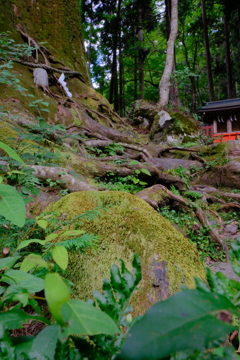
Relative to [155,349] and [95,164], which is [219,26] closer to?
[95,164]

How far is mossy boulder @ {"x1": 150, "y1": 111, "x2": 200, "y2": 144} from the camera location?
8.24m

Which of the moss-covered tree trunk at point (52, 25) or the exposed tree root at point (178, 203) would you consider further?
the moss-covered tree trunk at point (52, 25)

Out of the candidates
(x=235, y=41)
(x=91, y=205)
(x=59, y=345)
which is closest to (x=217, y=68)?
(x=235, y=41)

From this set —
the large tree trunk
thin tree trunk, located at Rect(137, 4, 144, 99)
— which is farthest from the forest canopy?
the large tree trunk

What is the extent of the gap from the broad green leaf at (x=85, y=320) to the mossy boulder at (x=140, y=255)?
0.85 m

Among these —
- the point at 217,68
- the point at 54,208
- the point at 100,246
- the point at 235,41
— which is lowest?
the point at 100,246

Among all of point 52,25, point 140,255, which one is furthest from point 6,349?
point 52,25

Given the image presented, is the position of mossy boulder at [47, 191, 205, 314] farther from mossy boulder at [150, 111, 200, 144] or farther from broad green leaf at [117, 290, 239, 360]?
mossy boulder at [150, 111, 200, 144]

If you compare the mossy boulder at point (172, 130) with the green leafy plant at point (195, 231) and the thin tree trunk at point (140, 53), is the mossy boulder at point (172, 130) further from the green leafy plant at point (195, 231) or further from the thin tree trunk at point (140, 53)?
the thin tree trunk at point (140, 53)

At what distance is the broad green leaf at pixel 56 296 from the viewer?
276 millimetres

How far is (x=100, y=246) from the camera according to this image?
4.56 feet

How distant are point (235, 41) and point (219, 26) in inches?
92.6

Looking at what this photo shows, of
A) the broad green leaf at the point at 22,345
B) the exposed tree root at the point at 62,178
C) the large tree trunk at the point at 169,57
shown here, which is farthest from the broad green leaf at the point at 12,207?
the large tree trunk at the point at 169,57

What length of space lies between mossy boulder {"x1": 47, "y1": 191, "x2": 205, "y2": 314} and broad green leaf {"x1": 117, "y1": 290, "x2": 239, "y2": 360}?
91 cm
